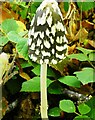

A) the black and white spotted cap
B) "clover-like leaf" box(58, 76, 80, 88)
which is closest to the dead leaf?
"clover-like leaf" box(58, 76, 80, 88)

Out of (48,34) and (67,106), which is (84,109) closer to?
(67,106)

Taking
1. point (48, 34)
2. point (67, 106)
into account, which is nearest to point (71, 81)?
point (67, 106)

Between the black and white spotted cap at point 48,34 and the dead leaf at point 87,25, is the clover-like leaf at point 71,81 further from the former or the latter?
the dead leaf at point 87,25

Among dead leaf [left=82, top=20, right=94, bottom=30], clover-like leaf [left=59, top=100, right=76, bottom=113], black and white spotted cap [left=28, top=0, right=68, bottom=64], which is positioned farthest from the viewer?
dead leaf [left=82, top=20, right=94, bottom=30]

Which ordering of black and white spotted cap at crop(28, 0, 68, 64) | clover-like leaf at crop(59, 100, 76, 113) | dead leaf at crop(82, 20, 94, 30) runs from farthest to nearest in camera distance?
1. dead leaf at crop(82, 20, 94, 30)
2. clover-like leaf at crop(59, 100, 76, 113)
3. black and white spotted cap at crop(28, 0, 68, 64)

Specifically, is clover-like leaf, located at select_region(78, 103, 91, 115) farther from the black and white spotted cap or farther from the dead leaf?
the dead leaf

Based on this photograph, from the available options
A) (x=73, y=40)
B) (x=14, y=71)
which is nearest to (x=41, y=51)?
(x=14, y=71)

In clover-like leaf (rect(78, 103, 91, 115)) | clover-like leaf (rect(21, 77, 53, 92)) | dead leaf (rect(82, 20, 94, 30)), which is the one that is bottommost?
clover-like leaf (rect(78, 103, 91, 115))

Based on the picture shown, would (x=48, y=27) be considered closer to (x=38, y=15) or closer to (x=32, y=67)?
(x=38, y=15)
